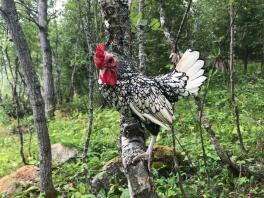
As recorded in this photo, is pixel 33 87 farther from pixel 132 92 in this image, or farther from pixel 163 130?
pixel 163 130

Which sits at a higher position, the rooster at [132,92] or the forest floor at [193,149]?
the rooster at [132,92]

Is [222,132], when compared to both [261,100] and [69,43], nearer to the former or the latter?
[261,100]

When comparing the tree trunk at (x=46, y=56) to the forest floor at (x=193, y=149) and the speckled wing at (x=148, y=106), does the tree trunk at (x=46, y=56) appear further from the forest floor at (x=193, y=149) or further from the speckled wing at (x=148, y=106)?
the speckled wing at (x=148, y=106)

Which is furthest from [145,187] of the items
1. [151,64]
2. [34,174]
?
[151,64]

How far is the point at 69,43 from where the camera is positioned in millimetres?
16609

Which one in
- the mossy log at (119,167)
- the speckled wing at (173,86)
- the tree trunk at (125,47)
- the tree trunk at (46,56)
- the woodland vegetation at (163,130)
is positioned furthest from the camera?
the tree trunk at (46,56)

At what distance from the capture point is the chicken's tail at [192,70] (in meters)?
3.64

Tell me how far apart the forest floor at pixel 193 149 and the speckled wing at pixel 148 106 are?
851 millimetres

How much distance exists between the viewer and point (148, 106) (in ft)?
10.6

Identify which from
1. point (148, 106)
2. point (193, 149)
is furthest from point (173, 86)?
point (193, 149)

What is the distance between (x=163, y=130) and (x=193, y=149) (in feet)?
5.47

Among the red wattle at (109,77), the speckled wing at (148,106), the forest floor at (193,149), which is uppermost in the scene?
the red wattle at (109,77)

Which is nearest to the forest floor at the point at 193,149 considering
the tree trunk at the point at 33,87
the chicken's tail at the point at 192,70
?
the tree trunk at the point at 33,87

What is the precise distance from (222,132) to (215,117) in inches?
49.4
